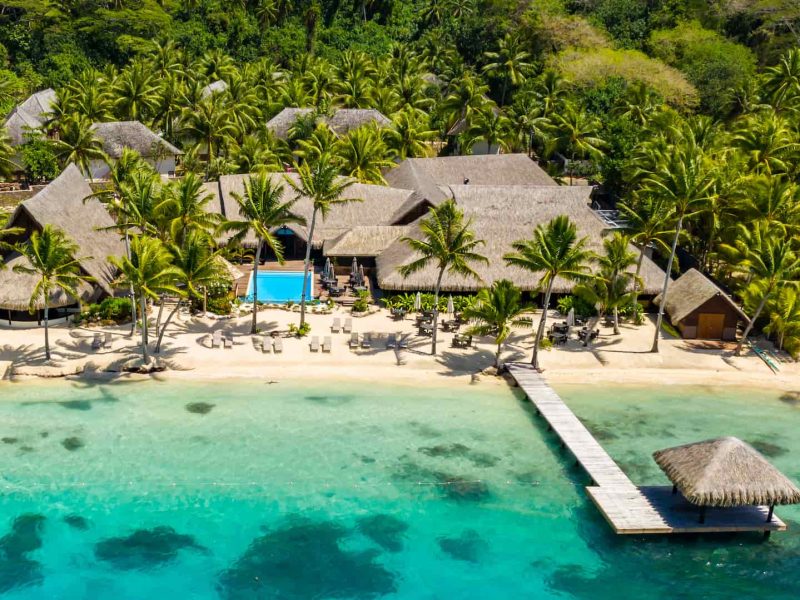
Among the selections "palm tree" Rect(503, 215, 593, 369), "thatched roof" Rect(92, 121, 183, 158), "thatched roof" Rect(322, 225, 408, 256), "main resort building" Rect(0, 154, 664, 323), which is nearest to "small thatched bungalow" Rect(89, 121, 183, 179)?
"thatched roof" Rect(92, 121, 183, 158)

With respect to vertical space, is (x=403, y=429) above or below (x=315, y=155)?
below

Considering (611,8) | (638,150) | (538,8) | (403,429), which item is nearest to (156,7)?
(538,8)

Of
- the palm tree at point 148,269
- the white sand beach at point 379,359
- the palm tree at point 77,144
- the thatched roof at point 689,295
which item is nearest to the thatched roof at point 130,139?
the palm tree at point 77,144

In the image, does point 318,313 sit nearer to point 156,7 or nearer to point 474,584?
point 474,584

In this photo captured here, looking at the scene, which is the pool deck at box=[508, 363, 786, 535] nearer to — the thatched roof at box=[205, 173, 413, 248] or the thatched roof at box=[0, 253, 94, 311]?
the thatched roof at box=[0, 253, 94, 311]

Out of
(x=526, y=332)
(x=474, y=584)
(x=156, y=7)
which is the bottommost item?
(x=474, y=584)

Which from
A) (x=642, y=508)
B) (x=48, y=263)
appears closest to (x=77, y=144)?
(x=48, y=263)
